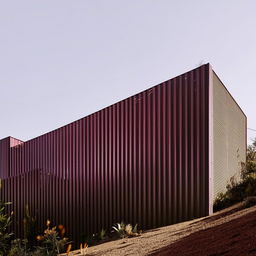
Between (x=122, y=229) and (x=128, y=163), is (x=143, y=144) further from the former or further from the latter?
(x=122, y=229)

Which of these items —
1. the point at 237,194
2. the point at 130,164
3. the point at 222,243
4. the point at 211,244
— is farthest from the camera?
the point at 130,164

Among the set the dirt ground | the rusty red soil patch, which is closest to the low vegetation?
the dirt ground

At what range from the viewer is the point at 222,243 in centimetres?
427

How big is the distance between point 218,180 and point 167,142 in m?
1.50

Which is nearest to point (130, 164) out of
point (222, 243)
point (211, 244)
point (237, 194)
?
point (237, 194)

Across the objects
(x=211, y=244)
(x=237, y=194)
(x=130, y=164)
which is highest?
(x=130, y=164)

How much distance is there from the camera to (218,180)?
925cm

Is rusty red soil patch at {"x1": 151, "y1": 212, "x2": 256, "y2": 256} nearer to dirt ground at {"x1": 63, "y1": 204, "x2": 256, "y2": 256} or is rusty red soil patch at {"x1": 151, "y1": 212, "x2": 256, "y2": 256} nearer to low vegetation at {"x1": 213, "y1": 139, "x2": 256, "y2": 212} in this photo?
dirt ground at {"x1": 63, "y1": 204, "x2": 256, "y2": 256}

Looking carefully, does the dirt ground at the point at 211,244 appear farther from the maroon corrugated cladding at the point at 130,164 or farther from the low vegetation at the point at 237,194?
the maroon corrugated cladding at the point at 130,164

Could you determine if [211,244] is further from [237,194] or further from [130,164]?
[130,164]

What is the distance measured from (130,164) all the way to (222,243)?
5.79 m

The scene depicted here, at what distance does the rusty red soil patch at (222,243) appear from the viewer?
150 inches

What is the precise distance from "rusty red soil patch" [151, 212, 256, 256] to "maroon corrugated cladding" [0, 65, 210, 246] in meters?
3.15

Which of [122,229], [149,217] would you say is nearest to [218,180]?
[149,217]
